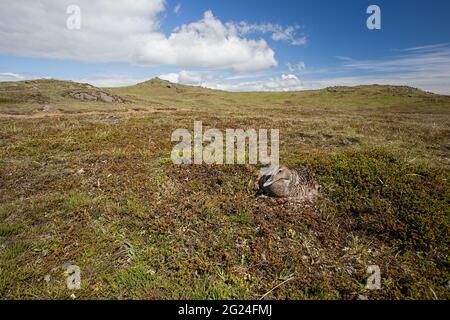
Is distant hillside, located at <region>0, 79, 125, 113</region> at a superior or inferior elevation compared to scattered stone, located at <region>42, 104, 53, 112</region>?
superior

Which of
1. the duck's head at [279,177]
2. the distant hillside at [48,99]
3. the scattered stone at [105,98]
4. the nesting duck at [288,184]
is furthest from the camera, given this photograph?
the scattered stone at [105,98]

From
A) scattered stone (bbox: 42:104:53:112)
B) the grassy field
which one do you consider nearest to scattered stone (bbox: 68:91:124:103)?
scattered stone (bbox: 42:104:53:112)

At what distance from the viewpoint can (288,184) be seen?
980 centimetres

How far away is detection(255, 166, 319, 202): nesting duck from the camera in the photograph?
9688mm

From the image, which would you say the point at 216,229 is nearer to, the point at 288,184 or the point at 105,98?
the point at 288,184

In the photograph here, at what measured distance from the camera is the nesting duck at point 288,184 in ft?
31.8

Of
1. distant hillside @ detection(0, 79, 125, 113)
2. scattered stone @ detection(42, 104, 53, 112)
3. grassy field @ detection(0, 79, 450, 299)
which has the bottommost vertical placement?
grassy field @ detection(0, 79, 450, 299)

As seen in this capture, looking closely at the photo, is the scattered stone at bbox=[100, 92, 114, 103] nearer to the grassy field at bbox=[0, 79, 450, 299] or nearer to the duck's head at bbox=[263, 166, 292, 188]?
the grassy field at bbox=[0, 79, 450, 299]

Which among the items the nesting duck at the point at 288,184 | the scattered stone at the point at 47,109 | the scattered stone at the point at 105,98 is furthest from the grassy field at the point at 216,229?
the scattered stone at the point at 105,98

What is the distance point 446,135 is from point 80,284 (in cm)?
2324

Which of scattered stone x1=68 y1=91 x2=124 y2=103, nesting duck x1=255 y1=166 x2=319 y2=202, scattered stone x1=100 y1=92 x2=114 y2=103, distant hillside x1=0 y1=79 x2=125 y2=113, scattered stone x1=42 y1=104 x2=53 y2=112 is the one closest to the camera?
nesting duck x1=255 y1=166 x2=319 y2=202

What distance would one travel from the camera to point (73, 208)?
9195 mm

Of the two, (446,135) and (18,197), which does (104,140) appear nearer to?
(18,197)

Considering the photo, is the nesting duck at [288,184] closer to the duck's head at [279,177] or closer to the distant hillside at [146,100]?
the duck's head at [279,177]
